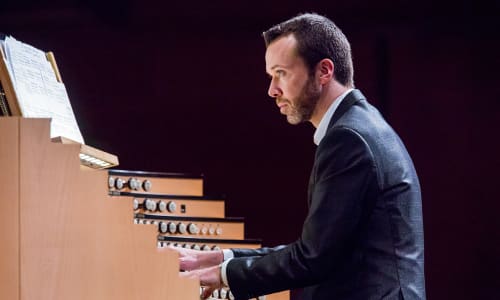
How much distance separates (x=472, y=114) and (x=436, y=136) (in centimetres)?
20

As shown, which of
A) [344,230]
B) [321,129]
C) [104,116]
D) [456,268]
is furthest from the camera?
[104,116]

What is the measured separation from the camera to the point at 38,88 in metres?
2.22

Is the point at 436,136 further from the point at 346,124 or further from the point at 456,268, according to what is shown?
the point at 346,124

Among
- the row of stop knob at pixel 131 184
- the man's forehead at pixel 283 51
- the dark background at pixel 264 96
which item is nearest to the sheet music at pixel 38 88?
the row of stop knob at pixel 131 184

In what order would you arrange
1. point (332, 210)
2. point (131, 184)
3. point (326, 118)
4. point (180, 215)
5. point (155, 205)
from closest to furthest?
point (332, 210), point (326, 118), point (131, 184), point (155, 205), point (180, 215)

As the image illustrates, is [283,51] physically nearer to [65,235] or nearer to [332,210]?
[332,210]

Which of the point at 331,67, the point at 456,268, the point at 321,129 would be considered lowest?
the point at 456,268

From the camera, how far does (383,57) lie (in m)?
4.03

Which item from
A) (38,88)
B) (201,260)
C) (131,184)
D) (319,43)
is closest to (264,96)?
(131,184)

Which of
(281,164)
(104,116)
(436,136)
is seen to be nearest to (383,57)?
(436,136)

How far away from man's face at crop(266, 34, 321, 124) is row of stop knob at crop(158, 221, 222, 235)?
0.76 meters

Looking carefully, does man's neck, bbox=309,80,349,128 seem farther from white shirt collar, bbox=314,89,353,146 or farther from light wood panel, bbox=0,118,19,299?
light wood panel, bbox=0,118,19,299

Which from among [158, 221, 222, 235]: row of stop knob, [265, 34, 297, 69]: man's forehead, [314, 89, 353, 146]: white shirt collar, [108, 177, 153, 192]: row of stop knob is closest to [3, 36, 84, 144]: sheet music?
[108, 177, 153, 192]: row of stop knob

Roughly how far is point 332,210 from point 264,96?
2.52 meters
